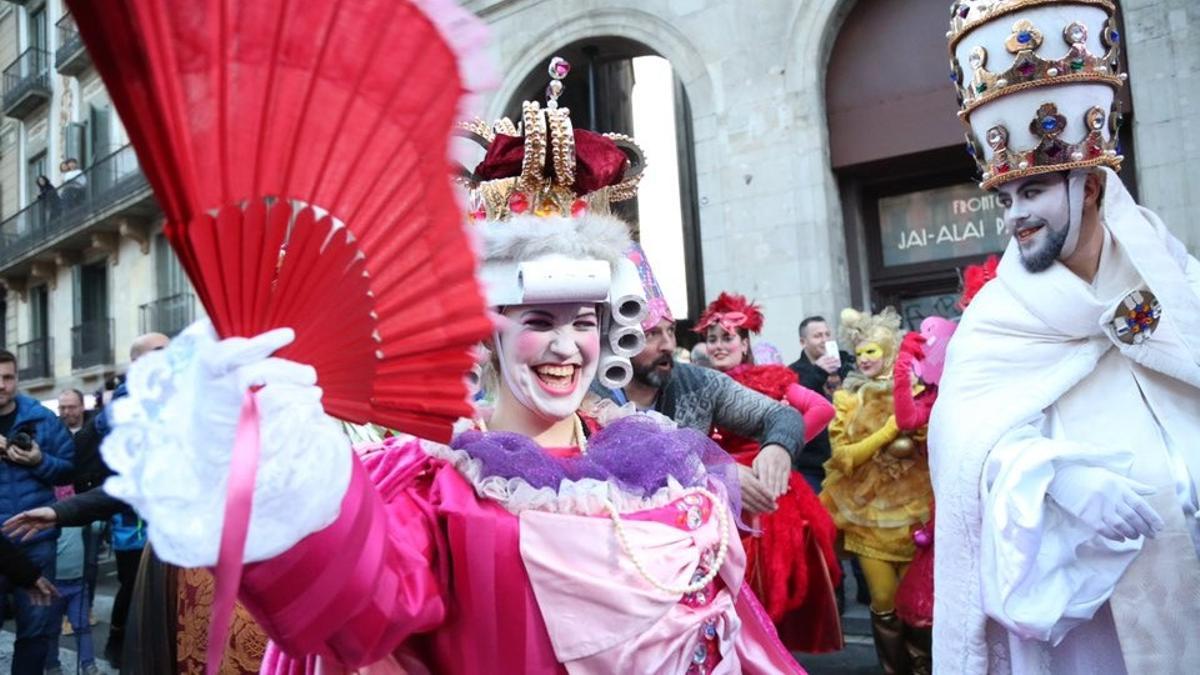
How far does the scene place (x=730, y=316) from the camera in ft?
14.9

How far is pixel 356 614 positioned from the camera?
122 centimetres

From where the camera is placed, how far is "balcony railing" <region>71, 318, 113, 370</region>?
20.9 metres

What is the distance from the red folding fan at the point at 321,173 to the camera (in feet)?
3.17

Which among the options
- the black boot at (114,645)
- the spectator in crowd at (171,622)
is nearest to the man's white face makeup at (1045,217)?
the spectator in crowd at (171,622)

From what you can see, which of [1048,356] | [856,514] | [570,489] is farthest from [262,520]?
[856,514]

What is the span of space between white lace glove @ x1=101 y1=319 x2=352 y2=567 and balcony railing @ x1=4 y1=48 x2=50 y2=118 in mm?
26798

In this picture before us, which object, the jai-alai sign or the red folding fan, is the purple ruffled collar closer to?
the red folding fan

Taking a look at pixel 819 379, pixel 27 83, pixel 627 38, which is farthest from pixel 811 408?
pixel 27 83

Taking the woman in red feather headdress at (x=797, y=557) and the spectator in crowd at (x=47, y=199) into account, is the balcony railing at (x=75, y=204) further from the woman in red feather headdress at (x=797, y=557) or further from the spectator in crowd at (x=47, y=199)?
the woman in red feather headdress at (x=797, y=557)

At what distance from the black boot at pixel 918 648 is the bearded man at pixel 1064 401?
167 centimetres

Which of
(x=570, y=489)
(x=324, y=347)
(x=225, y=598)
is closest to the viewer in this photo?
(x=225, y=598)

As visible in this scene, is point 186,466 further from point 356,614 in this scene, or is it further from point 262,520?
point 356,614

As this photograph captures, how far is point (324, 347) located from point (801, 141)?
25.8 feet

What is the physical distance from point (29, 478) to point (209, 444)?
15.0 feet
